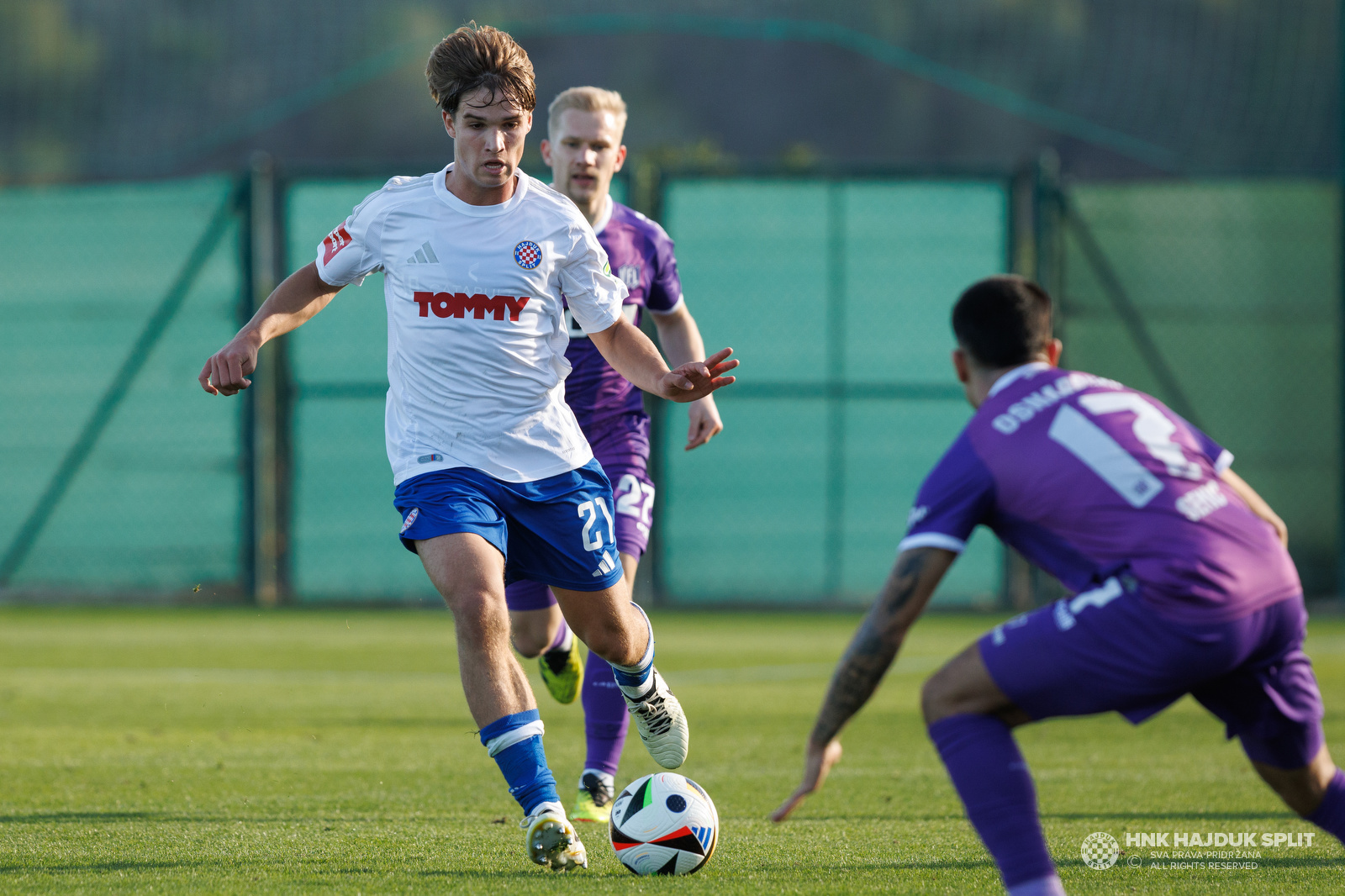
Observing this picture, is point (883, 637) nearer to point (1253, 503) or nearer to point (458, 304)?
point (1253, 503)

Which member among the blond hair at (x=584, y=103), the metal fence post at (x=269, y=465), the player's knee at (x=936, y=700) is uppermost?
the blond hair at (x=584, y=103)

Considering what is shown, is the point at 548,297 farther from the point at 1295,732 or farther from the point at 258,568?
the point at 258,568

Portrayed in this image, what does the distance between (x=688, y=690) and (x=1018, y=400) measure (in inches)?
221

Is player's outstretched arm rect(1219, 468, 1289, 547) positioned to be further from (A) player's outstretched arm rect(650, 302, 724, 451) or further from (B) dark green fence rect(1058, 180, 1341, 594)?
(B) dark green fence rect(1058, 180, 1341, 594)

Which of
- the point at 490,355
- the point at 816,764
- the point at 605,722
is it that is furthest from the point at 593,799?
the point at 816,764

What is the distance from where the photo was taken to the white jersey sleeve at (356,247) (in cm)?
451

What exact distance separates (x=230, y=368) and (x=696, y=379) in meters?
1.24

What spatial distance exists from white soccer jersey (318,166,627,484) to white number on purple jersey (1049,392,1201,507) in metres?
1.70

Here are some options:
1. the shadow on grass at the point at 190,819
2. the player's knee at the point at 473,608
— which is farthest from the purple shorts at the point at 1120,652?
the shadow on grass at the point at 190,819

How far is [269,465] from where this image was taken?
1347 centimetres

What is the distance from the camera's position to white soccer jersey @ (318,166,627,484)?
441 cm

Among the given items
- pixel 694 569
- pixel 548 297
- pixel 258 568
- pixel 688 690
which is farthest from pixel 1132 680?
pixel 258 568

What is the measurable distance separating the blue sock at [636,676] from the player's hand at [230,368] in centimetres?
132

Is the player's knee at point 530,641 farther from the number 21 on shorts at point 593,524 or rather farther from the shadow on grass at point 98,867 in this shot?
the shadow on grass at point 98,867
